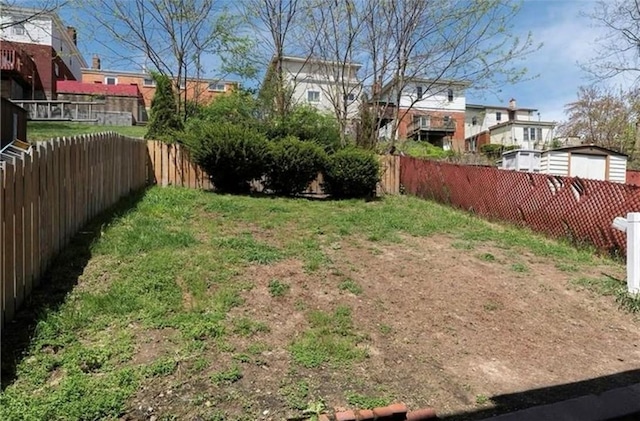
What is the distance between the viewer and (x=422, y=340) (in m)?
3.57

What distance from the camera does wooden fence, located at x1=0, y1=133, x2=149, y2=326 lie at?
A: 306 cm

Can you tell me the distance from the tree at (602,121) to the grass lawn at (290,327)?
28.9m

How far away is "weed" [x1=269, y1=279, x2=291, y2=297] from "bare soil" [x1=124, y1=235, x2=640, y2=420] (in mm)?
59

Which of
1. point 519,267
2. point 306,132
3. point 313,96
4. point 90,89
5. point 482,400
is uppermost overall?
point 90,89

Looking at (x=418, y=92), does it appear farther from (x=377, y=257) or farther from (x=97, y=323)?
(x=97, y=323)

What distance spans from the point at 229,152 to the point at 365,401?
7.62 m

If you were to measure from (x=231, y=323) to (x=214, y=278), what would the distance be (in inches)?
36.9

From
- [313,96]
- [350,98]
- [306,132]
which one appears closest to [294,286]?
[306,132]

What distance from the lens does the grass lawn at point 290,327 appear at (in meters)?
2.63

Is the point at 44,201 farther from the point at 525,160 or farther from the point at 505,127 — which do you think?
the point at 505,127

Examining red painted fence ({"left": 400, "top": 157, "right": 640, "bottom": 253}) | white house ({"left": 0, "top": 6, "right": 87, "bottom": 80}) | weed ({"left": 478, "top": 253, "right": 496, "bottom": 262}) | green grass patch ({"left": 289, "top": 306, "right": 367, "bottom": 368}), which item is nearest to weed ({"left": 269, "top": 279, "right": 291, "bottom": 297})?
green grass patch ({"left": 289, "top": 306, "right": 367, "bottom": 368})

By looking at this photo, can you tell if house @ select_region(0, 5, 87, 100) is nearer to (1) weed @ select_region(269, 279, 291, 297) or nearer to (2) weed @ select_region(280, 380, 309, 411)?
(1) weed @ select_region(269, 279, 291, 297)

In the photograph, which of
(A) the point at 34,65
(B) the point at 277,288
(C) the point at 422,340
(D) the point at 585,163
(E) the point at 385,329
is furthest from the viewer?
(A) the point at 34,65

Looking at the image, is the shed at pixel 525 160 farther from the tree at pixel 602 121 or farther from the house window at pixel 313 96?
the tree at pixel 602 121
